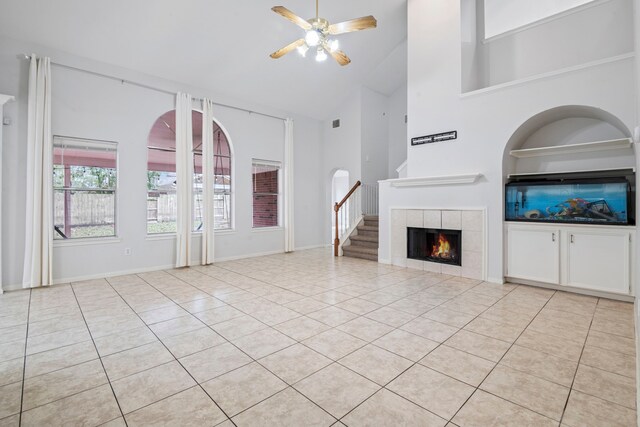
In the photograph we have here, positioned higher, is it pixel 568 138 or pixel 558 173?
pixel 568 138

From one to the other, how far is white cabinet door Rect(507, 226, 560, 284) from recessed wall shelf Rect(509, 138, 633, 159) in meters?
1.22

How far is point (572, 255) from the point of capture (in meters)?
4.05

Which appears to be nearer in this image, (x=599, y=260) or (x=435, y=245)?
(x=599, y=260)

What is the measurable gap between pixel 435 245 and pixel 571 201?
80.6 inches

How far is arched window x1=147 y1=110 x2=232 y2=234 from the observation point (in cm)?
588

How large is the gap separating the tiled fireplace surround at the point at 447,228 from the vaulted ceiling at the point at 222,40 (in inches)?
150

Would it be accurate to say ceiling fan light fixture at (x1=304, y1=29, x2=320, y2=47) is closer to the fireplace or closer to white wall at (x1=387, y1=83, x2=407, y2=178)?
the fireplace

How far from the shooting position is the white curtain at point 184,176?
19.1ft

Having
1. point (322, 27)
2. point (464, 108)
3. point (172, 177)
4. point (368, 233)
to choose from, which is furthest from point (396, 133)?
point (172, 177)

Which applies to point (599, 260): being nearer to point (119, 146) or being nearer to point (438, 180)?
point (438, 180)

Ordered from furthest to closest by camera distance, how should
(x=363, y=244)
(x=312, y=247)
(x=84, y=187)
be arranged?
(x=312, y=247) < (x=363, y=244) < (x=84, y=187)

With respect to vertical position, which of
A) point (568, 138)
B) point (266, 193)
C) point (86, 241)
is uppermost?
point (568, 138)

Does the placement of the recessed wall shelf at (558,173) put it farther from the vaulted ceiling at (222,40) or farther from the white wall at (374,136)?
the vaulted ceiling at (222,40)

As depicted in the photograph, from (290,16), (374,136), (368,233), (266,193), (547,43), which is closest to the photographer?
(290,16)
